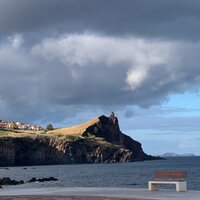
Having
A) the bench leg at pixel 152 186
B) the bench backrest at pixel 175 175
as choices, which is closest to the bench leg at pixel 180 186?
the bench backrest at pixel 175 175

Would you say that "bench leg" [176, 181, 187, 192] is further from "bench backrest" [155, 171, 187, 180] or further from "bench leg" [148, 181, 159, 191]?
"bench leg" [148, 181, 159, 191]

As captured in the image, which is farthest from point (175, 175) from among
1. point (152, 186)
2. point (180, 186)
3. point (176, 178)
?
point (152, 186)

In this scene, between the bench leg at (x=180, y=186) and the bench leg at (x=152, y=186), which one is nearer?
the bench leg at (x=180, y=186)

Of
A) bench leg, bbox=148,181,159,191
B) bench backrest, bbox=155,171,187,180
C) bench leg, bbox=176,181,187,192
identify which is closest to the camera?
bench backrest, bbox=155,171,187,180

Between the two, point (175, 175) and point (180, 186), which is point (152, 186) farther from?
point (175, 175)

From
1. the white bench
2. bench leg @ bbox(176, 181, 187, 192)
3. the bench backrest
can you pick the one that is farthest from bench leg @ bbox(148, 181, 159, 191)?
bench leg @ bbox(176, 181, 187, 192)

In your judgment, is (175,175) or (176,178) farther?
(176,178)

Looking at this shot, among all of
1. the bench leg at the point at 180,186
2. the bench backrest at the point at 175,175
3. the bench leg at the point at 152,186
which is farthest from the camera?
the bench leg at the point at 152,186

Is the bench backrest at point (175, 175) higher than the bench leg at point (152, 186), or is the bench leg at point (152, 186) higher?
the bench backrest at point (175, 175)

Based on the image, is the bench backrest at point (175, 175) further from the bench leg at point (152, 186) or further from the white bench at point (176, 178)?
the bench leg at point (152, 186)

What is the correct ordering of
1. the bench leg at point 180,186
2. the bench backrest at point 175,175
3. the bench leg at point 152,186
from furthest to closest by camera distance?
the bench leg at point 152,186 < the bench leg at point 180,186 < the bench backrest at point 175,175

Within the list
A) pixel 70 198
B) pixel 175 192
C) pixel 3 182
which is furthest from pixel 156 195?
pixel 3 182

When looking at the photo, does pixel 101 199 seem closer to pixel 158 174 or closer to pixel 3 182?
pixel 158 174

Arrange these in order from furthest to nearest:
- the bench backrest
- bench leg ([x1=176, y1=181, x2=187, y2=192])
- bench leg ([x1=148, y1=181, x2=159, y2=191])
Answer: bench leg ([x1=148, y1=181, x2=159, y2=191]) < bench leg ([x1=176, y1=181, x2=187, y2=192]) < the bench backrest
